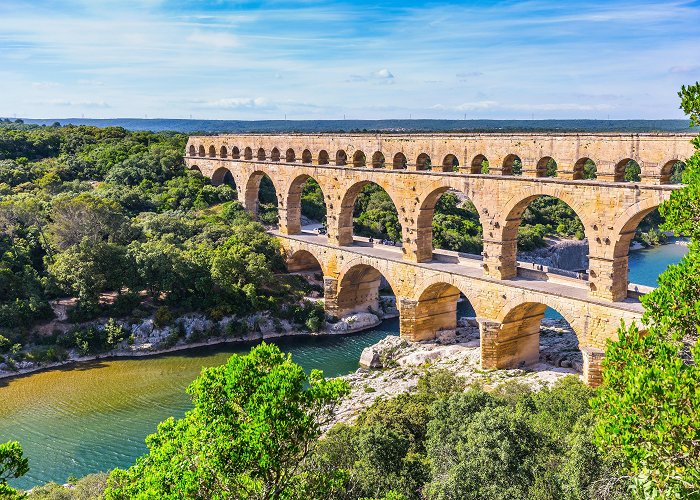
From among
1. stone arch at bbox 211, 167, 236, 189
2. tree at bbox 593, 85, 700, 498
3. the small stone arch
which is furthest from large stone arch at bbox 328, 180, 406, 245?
tree at bbox 593, 85, 700, 498

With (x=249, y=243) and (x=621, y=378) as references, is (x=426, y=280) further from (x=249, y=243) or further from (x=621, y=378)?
(x=621, y=378)

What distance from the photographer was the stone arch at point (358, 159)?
29.1 metres

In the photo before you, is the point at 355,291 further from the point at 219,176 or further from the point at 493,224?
the point at 219,176

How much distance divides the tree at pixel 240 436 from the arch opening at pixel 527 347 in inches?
563

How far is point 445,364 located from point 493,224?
5568 mm

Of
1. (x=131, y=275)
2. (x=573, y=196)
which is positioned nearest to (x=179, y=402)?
(x=131, y=275)

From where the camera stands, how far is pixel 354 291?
1209 inches

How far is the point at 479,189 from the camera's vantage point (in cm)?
2320

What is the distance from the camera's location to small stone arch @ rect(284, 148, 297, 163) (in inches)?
1351

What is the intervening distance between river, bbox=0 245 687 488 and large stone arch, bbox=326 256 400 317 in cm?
158

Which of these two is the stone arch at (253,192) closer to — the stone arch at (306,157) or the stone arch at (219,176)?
the stone arch at (219,176)

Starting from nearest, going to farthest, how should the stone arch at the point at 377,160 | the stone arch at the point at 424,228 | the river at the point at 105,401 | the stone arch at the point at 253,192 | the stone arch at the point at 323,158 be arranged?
the river at the point at 105,401
the stone arch at the point at 424,228
the stone arch at the point at 377,160
the stone arch at the point at 323,158
the stone arch at the point at 253,192

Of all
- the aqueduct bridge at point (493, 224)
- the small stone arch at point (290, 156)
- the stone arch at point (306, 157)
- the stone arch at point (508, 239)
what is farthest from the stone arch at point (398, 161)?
the small stone arch at point (290, 156)

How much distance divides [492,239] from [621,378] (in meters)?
14.9
